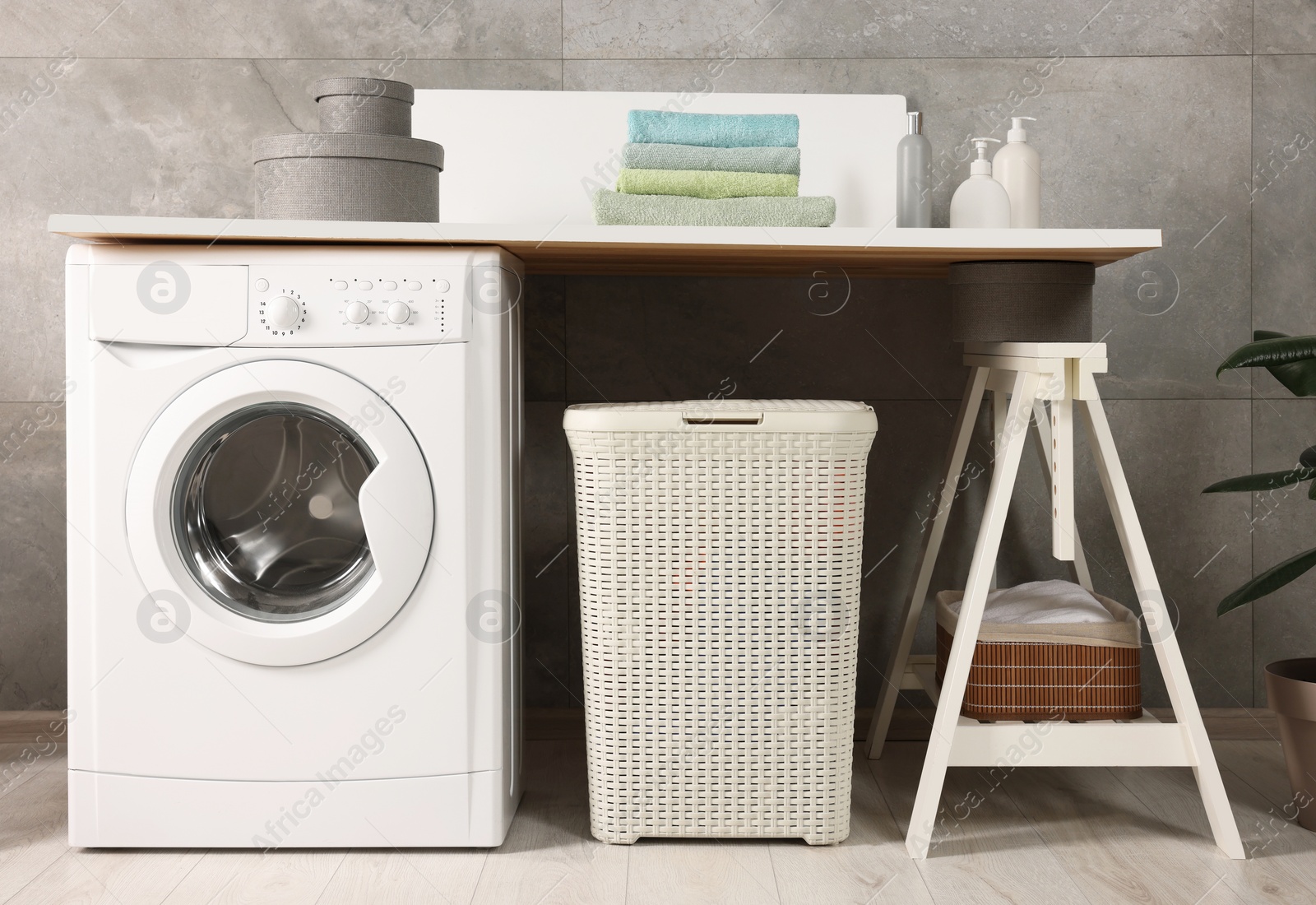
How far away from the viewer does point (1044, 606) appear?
5.22ft

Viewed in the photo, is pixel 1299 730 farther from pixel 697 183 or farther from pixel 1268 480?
pixel 697 183

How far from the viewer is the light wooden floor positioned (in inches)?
51.5

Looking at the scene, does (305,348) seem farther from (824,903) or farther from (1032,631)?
(1032,631)

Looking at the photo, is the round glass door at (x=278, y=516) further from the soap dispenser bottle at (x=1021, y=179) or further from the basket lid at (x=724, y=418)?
the soap dispenser bottle at (x=1021, y=179)

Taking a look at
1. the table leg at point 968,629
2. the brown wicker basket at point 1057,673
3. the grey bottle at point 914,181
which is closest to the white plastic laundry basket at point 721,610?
the table leg at point 968,629

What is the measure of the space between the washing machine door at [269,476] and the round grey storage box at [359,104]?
Result: 0.39 metres

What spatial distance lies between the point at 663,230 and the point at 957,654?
0.73 m

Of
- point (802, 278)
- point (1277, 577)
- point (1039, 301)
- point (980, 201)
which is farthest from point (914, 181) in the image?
point (1277, 577)

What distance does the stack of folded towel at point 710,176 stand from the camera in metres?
1.50

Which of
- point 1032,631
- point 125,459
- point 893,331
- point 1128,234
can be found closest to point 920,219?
point 893,331

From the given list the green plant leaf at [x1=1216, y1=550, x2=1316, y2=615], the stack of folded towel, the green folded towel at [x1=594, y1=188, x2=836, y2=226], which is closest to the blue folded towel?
the stack of folded towel

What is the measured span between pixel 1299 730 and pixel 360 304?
1.48 m

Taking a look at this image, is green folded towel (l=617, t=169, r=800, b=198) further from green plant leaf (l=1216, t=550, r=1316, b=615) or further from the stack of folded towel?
green plant leaf (l=1216, t=550, r=1316, b=615)

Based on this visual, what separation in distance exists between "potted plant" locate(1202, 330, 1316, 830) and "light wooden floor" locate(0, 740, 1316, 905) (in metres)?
0.09
